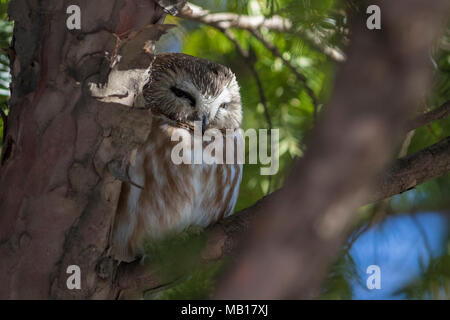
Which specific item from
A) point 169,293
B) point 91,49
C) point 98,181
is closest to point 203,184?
point 169,293

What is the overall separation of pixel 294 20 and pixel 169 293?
993 mm

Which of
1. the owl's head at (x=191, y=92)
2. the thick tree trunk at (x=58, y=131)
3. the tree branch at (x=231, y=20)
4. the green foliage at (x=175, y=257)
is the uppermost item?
the tree branch at (x=231, y=20)

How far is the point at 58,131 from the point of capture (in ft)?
5.01

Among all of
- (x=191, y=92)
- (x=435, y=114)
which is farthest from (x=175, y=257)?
(x=191, y=92)

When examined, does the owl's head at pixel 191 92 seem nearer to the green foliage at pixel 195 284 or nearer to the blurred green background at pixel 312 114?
the blurred green background at pixel 312 114

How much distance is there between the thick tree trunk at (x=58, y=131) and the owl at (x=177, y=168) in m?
0.40

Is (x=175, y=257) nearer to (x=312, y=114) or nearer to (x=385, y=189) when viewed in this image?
(x=385, y=189)

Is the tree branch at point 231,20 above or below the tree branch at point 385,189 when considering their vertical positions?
above

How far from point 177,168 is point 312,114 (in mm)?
861

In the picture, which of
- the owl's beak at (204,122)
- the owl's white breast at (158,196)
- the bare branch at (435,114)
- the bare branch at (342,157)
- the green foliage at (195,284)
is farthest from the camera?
the owl's beak at (204,122)

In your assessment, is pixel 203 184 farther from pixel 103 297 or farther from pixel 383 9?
pixel 383 9

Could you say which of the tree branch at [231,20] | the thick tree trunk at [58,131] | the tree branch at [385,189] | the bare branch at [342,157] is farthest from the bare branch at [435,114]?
the bare branch at [342,157]

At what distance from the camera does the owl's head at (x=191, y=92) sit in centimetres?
256

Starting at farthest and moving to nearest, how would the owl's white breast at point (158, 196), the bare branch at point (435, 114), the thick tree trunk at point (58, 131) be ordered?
the owl's white breast at point (158, 196) → the bare branch at point (435, 114) → the thick tree trunk at point (58, 131)
